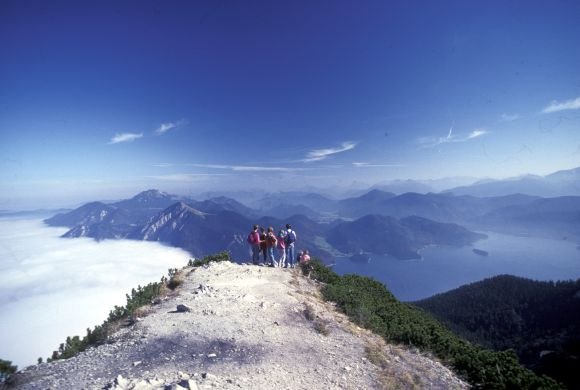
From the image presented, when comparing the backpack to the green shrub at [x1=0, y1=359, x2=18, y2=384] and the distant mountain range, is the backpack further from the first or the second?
the distant mountain range

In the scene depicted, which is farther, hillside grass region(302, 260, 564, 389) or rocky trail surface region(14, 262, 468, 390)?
hillside grass region(302, 260, 564, 389)

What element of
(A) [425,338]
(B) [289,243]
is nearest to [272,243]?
(B) [289,243]

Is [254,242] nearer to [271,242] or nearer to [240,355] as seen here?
[271,242]

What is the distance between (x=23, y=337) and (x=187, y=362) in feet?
713

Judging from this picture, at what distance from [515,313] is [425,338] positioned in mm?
133235

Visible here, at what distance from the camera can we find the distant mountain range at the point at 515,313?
8956 cm

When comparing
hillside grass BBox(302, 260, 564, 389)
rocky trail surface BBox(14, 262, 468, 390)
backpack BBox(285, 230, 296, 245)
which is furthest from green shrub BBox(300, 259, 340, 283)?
rocky trail surface BBox(14, 262, 468, 390)

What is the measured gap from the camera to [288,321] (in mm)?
14711

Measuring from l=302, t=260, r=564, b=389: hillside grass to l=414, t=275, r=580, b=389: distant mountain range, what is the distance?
244 feet

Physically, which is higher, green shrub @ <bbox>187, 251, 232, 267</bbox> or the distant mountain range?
green shrub @ <bbox>187, 251, 232, 267</bbox>

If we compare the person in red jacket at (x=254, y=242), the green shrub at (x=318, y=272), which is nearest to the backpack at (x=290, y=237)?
the green shrub at (x=318, y=272)

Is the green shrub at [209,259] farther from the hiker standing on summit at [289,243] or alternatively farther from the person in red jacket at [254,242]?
the hiker standing on summit at [289,243]

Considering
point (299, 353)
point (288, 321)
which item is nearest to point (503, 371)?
point (299, 353)

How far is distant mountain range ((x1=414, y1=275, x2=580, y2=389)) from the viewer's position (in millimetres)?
89562
